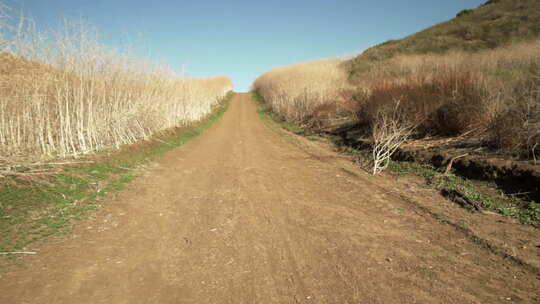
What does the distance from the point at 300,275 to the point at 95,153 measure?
260 inches

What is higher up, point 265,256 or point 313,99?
point 313,99

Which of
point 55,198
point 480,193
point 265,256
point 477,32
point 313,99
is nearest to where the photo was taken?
point 265,256

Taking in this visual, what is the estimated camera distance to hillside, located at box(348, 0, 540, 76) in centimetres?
2317

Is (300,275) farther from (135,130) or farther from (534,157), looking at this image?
(135,130)

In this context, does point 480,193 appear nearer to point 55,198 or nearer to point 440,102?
point 440,102

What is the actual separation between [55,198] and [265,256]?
375 cm

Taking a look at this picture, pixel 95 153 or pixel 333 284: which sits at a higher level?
pixel 95 153

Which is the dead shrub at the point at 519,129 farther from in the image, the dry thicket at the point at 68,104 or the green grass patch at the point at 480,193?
the dry thicket at the point at 68,104

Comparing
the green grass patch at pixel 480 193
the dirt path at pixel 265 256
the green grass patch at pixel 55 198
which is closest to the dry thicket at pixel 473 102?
the green grass patch at pixel 480 193

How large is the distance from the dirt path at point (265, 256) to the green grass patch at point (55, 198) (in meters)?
0.33

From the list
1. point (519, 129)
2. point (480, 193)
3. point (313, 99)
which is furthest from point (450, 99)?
point (313, 99)

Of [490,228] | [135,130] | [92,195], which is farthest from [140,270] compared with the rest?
[135,130]

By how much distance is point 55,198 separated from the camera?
4746mm

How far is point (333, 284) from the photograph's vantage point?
2.75 metres
